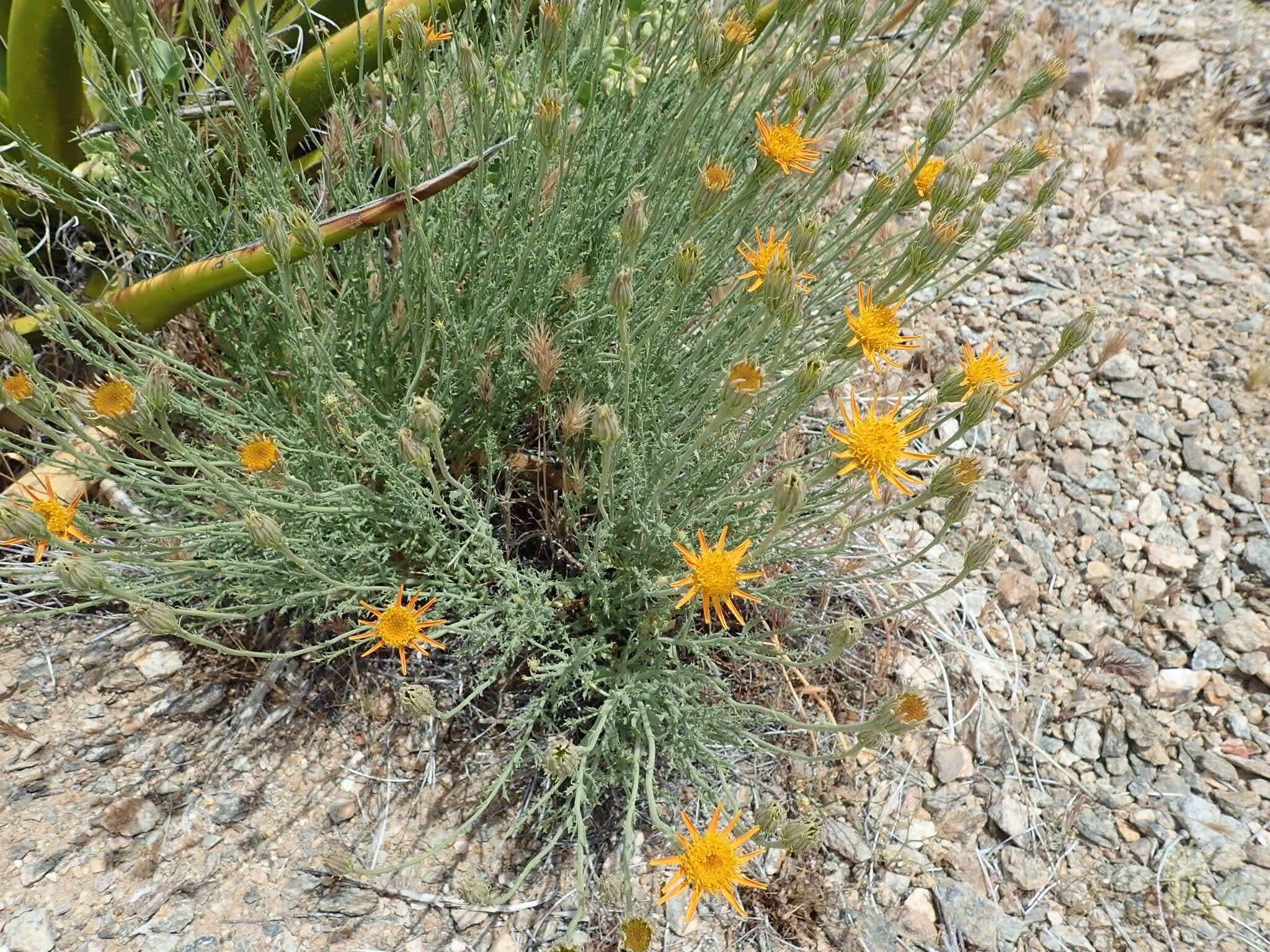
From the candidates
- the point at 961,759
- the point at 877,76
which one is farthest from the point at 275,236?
the point at 961,759

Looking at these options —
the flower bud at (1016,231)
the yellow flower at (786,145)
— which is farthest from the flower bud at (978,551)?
the yellow flower at (786,145)

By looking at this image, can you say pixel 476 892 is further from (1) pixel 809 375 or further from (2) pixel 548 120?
(2) pixel 548 120

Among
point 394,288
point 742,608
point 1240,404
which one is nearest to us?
point 394,288

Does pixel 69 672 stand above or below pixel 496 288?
below

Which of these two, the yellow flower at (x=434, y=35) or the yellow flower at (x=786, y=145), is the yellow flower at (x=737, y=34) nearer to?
the yellow flower at (x=786, y=145)

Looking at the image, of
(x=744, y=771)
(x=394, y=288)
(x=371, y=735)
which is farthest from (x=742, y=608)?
(x=394, y=288)

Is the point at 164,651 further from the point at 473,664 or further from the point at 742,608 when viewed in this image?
the point at 742,608

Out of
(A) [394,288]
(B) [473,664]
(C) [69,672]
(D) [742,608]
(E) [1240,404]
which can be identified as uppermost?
(E) [1240,404]
